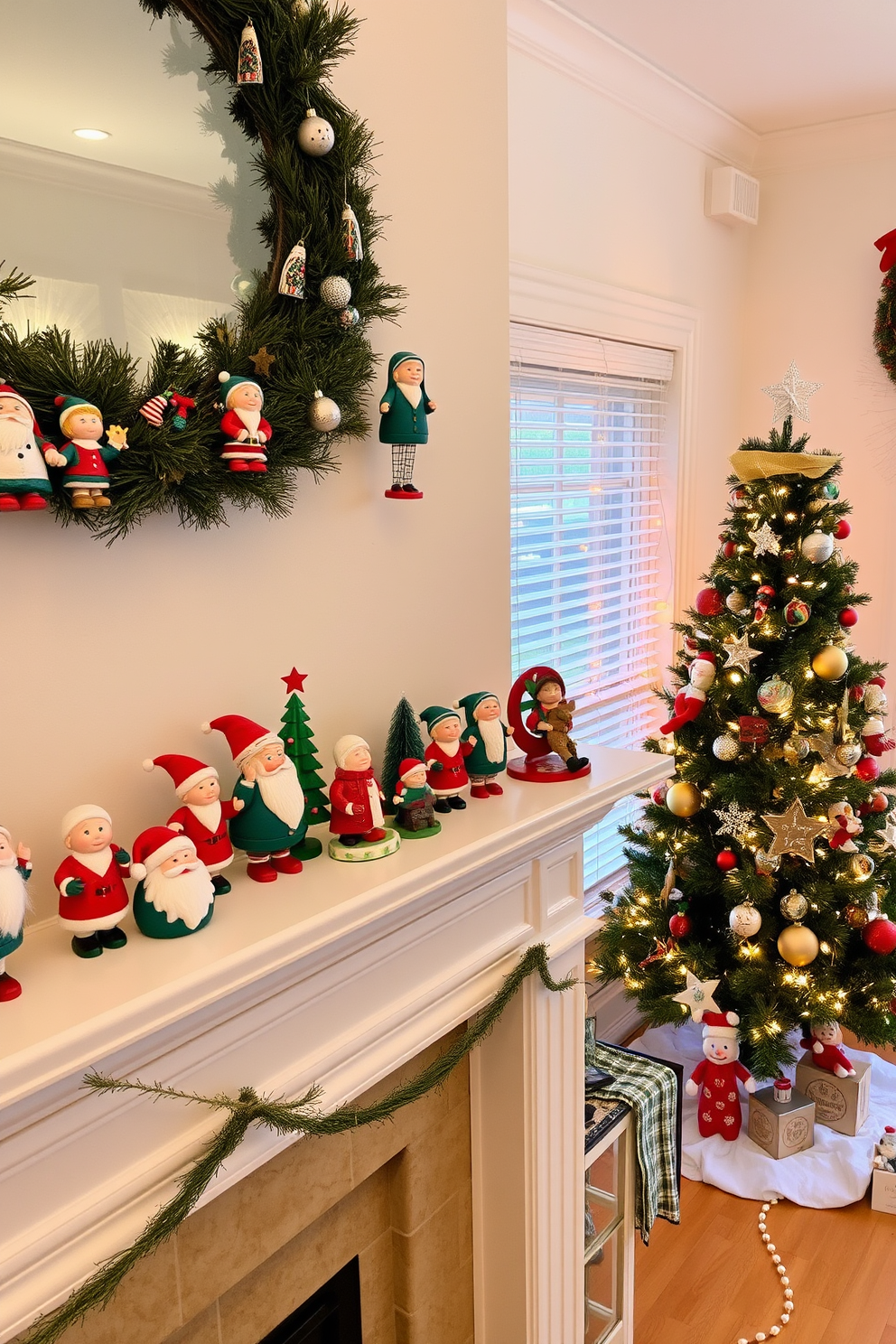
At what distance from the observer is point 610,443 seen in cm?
306

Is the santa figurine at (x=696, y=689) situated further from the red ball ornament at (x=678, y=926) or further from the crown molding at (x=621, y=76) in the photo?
the crown molding at (x=621, y=76)

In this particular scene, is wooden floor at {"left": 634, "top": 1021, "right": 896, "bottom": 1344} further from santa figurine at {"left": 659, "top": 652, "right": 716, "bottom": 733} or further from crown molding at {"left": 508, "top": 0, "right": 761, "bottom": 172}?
crown molding at {"left": 508, "top": 0, "right": 761, "bottom": 172}

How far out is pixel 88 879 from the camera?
2.91 feet

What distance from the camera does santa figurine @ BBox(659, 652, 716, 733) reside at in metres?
2.49

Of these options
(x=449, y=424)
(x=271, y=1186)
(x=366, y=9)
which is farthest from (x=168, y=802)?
(x=366, y=9)

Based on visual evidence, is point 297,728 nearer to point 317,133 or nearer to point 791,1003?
point 317,133

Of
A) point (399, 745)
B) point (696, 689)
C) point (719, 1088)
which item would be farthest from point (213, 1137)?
point (719, 1088)

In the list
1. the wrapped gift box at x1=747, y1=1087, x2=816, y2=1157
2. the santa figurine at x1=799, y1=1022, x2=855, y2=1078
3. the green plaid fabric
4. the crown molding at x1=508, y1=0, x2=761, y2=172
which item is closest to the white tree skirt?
the wrapped gift box at x1=747, y1=1087, x2=816, y2=1157

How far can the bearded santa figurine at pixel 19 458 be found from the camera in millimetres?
824

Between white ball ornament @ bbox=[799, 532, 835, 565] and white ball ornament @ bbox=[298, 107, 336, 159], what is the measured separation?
1632 mm

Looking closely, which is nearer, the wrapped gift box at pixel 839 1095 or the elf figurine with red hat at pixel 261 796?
the elf figurine with red hat at pixel 261 796

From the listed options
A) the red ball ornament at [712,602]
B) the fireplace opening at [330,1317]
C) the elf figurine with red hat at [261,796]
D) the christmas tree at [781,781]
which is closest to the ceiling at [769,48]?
the christmas tree at [781,781]

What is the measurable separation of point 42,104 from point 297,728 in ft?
2.17

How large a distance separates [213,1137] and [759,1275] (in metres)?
1.86
